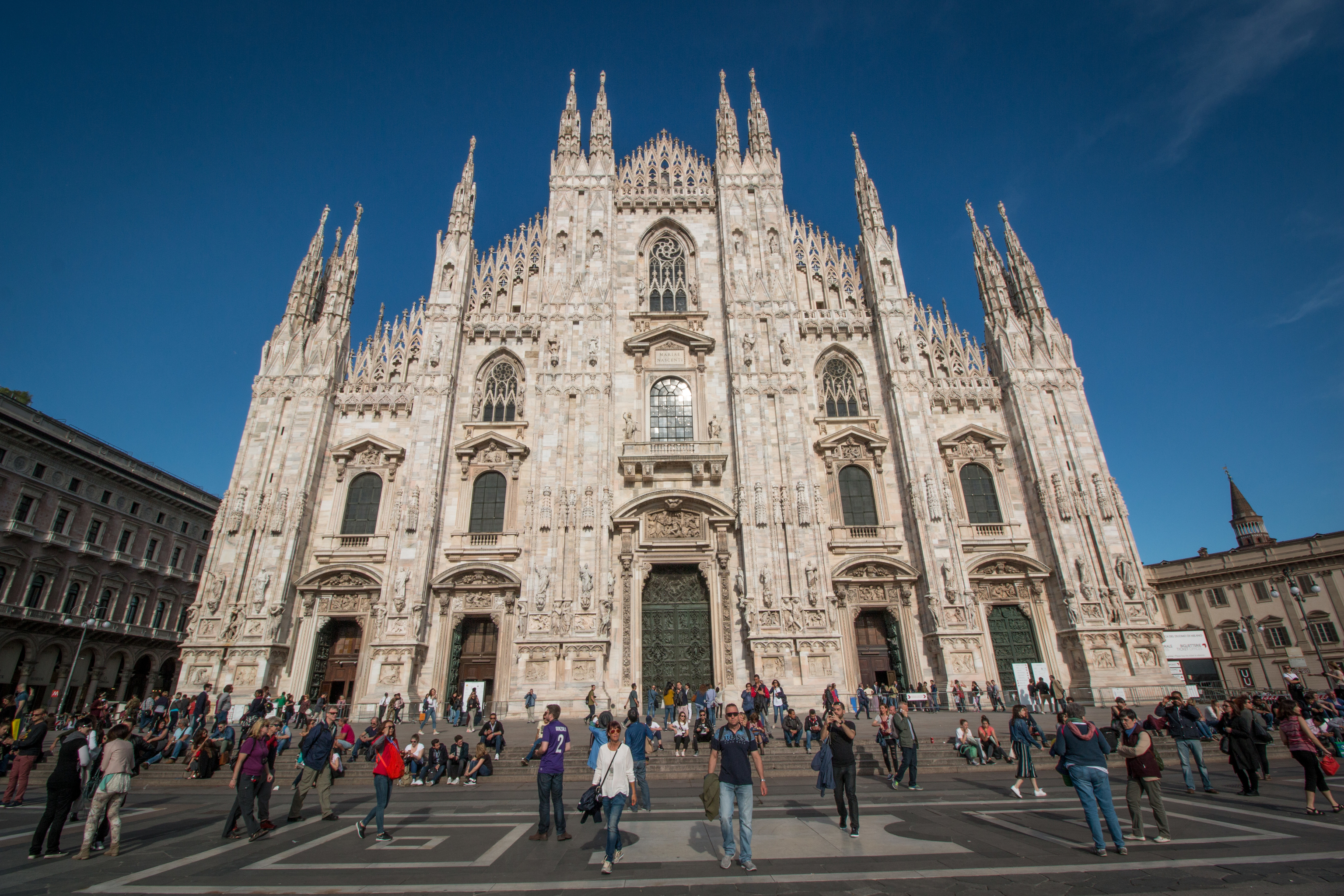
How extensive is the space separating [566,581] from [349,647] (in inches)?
324

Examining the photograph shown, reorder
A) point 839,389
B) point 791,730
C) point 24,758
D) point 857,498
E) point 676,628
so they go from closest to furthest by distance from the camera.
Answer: point 24,758 → point 791,730 → point 676,628 → point 857,498 → point 839,389

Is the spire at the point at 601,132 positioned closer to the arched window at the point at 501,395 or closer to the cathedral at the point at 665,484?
the cathedral at the point at 665,484

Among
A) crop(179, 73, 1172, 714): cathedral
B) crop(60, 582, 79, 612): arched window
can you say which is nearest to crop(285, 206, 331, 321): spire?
crop(179, 73, 1172, 714): cathedral

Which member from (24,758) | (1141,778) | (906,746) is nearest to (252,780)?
(24,758)

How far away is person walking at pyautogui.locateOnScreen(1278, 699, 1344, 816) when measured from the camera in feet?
Answer: 26.3

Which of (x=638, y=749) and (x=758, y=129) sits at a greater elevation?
(x=758, y=129)

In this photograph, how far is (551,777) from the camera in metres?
7.61

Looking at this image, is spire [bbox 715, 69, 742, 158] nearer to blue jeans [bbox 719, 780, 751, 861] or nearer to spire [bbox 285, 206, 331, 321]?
spire [bbox 285, 206, 331, 321]

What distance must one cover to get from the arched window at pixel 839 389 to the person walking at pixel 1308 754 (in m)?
18.4

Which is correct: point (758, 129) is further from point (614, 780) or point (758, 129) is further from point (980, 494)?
point (614, 780)

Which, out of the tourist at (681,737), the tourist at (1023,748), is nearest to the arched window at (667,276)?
the tourist at (681,737)

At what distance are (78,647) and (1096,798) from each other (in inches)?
1605

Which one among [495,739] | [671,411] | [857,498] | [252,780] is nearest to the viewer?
[252,780]

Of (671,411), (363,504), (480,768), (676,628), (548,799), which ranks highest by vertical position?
(671,411)
